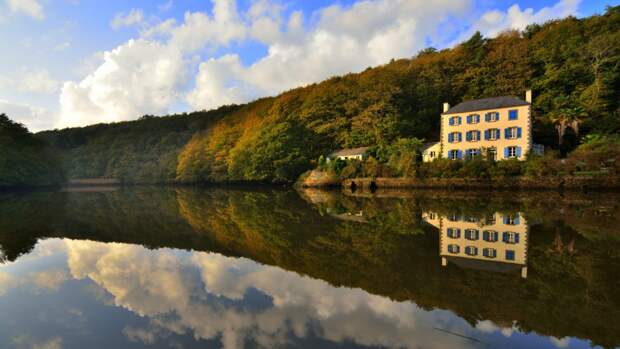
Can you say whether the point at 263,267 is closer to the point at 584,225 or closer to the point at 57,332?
the point at 57,332

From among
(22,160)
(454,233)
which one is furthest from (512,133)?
(22,160)

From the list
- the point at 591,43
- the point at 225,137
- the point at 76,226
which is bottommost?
the point at 76,226

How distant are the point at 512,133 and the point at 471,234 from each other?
27.0 metres

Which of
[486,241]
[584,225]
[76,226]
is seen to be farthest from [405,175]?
[76,226]

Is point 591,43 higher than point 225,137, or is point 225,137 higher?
point 591,43

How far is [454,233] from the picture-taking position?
993 cm

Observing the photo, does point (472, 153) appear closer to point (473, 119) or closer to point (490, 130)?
point (490, 130)

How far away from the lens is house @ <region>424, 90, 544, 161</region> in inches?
1233

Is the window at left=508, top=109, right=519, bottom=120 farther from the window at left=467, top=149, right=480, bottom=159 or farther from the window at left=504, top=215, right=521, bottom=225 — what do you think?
the window at left=504, top=215, right=521, bottom=225

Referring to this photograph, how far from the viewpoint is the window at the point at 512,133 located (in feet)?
103

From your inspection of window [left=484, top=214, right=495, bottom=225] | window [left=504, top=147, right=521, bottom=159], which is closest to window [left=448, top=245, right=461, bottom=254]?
window [left=484, top=214, right=495, bottom=225]

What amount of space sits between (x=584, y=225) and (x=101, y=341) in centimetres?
1337

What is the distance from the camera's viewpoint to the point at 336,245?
8977 millimetres

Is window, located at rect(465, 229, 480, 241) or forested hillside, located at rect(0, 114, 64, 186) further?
forested hillside, located at rect(0, 114, 64, 186)
